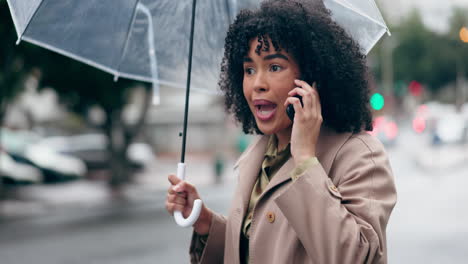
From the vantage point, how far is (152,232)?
10.8 m

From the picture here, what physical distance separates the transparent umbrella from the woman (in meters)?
0.51

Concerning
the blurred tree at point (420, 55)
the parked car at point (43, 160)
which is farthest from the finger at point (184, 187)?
the blurred tree at point (420, 55)

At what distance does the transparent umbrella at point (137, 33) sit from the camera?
2.88 m

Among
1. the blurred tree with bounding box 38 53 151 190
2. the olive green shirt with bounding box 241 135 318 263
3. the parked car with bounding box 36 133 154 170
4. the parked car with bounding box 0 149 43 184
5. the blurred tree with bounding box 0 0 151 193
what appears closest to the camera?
the olive green shirt with bounding box 241 135 318 263

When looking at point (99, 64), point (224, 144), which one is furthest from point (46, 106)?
point (99, 64)

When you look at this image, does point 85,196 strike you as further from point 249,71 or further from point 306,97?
point 306,97

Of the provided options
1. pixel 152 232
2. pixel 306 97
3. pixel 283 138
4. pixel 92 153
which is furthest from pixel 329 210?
pixel 92 153

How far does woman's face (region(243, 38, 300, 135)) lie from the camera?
2119mm

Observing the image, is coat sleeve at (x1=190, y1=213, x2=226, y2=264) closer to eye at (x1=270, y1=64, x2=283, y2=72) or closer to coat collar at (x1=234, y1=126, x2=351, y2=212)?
coat collar at (x1=234, y1=126, x2=351, y2=212)

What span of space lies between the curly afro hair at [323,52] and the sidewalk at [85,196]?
12.7 metres

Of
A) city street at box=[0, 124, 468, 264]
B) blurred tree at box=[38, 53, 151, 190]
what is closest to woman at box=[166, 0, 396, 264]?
city street at box=[0, 124, 468, 264]

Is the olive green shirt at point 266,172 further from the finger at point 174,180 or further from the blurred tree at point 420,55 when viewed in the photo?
the blurred tree at point 420,55

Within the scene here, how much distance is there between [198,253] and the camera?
2537mm

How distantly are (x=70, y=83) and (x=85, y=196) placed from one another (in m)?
4.85
